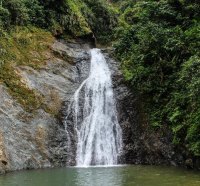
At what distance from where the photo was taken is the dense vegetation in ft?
59.6

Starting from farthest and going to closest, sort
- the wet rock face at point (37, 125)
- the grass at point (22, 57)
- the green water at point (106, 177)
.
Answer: the grass at point (22, 57) → the wet rock face at point (37, 125) → the green water at point (106, 177)

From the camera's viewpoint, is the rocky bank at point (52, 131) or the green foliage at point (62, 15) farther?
the green foliage at point (62, 15)

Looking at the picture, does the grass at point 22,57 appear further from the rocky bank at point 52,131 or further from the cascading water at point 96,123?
the cascading water at point 96,123

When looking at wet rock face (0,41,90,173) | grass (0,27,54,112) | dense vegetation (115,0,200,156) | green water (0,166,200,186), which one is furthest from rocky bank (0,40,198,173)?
green water (0,166,200,186)

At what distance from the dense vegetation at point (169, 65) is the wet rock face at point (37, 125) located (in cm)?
431

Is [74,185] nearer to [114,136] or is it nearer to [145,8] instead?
[114,136]

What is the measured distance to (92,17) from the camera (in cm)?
3728

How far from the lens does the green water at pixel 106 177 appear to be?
1398 cm

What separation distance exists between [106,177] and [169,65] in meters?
8.69

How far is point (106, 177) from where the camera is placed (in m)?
15.3

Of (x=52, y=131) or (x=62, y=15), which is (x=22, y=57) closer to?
(x=52, y=131)

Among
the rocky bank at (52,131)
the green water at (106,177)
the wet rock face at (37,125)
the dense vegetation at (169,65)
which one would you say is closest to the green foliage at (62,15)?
the wet rock face at (37,125)

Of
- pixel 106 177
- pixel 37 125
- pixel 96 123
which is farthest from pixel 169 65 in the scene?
pixel 106 177

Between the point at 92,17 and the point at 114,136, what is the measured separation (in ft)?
60.6
